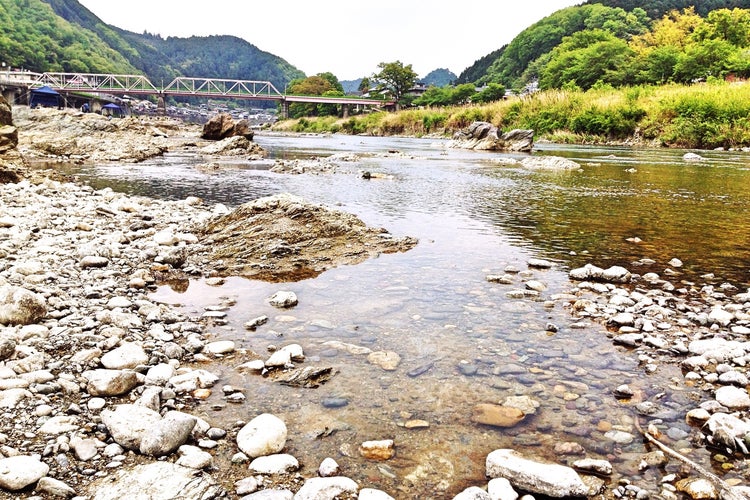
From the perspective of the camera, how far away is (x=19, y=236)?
748 cm

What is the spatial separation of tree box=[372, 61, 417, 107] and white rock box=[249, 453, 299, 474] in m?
128

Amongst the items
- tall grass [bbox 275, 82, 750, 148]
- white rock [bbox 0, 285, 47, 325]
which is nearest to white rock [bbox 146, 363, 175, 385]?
white rock [bbox 0, 285, 47, 325]

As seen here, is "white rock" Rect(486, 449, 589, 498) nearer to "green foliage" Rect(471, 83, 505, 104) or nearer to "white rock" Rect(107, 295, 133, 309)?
"white rock" Rect(107, 295, 133, 309)

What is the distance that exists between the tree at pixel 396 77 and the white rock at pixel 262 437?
5014 inches

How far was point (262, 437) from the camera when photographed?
301 cm

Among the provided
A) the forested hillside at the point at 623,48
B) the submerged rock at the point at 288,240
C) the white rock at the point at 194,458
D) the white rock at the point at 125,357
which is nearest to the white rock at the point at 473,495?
the white rock at the point at 194,458

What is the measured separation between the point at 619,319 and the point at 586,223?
5907 millimetres

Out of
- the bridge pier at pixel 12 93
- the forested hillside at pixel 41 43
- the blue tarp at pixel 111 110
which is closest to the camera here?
the bridge pier at pixel 12 93

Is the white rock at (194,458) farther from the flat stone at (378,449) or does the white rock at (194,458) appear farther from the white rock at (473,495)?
the white rock at (473,495)

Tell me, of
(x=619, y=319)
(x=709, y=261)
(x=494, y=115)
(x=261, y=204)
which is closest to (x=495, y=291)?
(x=619, y=319)

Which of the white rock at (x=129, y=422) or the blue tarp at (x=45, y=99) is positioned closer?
the white rock at (x=129, y=422)

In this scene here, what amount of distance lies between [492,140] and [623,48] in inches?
2159

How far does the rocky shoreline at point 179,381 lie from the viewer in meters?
2.63

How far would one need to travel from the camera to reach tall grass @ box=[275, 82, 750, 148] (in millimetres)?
32938
